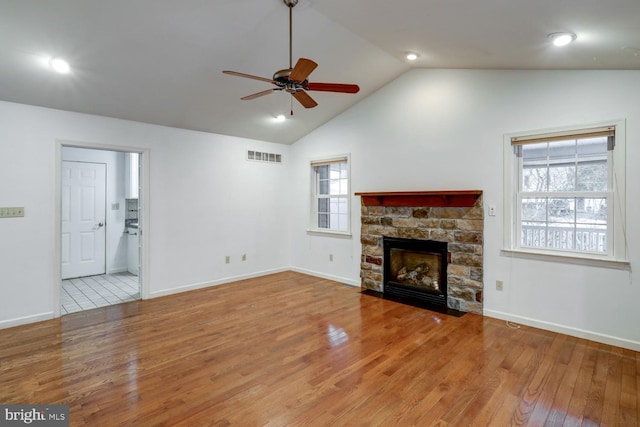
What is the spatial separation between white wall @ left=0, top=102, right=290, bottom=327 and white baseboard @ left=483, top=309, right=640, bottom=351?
3.79 meters

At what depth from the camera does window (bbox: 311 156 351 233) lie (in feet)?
18.3

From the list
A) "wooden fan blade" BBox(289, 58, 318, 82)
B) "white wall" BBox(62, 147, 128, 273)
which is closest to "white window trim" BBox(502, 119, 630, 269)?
"wooden fan blade" BBox(289, 58, 318, 82)

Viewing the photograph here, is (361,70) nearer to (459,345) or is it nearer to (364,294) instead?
(364,294)

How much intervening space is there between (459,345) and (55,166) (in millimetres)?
4811

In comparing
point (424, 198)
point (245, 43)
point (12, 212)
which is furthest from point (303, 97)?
point (12, 212)

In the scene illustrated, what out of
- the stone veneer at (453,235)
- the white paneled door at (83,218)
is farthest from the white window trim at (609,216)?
the white paneled door at (83,218)

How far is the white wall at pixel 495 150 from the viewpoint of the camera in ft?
10.0

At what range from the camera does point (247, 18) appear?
2953mm

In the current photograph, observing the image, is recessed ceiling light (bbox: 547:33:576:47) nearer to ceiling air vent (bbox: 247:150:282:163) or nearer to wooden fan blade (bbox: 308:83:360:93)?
wooden fan blade (bbox: 308:83:360:93)

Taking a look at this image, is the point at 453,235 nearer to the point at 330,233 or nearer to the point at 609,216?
the point at 609,216

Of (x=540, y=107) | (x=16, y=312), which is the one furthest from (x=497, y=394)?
(x=16, y=312)

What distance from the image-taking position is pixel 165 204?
185 inches

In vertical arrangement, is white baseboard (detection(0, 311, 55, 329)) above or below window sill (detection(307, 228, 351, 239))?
below
